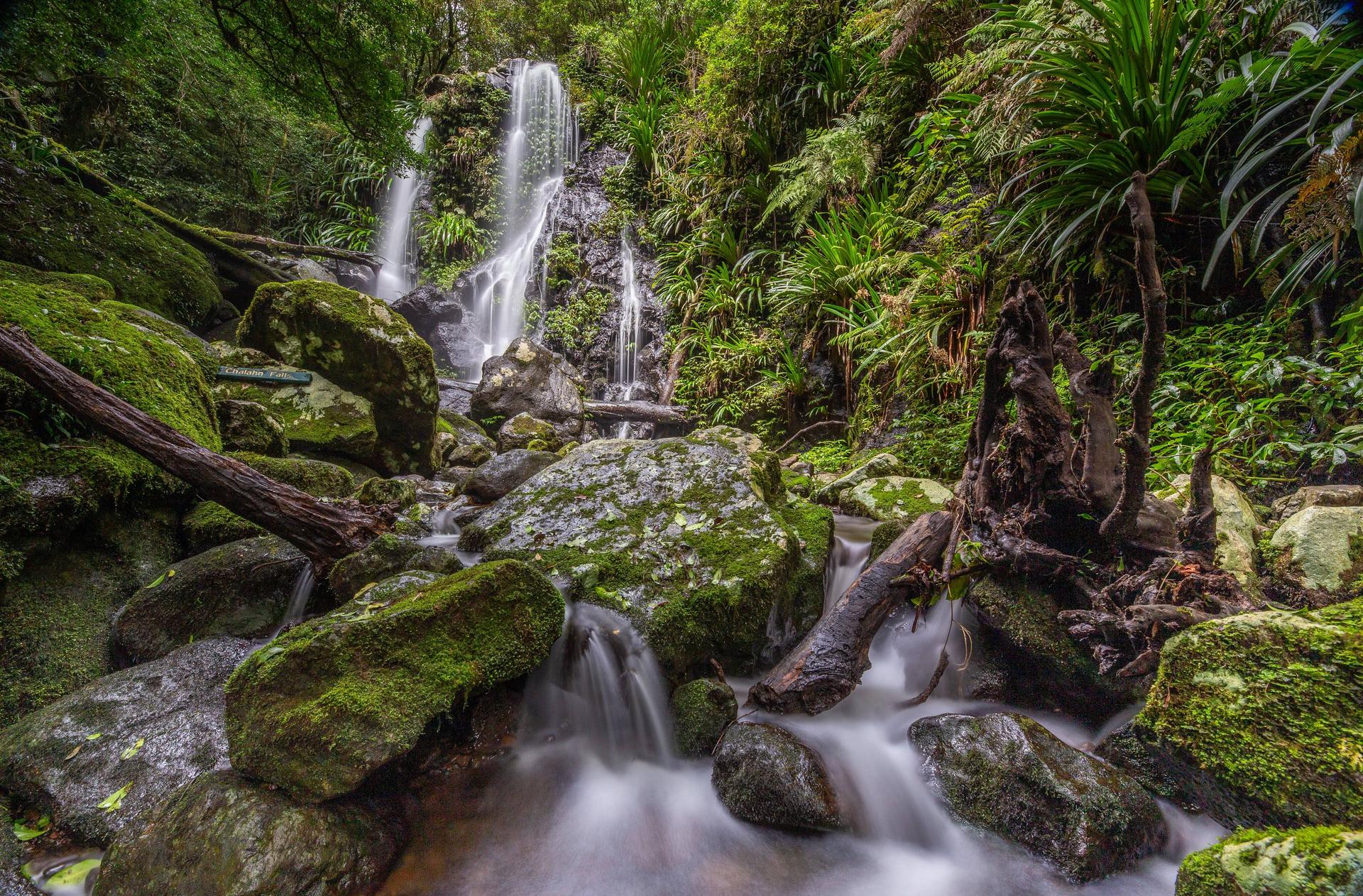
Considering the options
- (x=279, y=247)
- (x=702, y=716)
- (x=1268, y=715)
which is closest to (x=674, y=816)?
(x=702, y=716)

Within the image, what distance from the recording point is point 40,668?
2.14m

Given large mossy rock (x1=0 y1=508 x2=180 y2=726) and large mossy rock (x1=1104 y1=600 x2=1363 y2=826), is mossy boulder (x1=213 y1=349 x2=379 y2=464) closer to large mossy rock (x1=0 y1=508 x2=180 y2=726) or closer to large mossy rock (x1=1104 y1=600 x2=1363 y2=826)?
large mossy rock (x1=0 y1=508 x2=180 y2=726)

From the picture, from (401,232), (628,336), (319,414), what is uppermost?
(401,232)

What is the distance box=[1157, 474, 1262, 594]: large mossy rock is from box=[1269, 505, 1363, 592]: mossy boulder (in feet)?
0.30

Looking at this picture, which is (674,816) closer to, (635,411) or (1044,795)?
(1044,795)

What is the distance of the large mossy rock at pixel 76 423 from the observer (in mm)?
2307

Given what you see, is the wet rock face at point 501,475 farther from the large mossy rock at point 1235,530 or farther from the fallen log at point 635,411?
the large mossy rock at point 1235,530

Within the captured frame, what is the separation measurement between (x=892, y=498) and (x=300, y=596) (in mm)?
3966

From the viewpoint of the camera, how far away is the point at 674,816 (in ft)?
6.59

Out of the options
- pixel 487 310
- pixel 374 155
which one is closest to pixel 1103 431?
pixel 374 155

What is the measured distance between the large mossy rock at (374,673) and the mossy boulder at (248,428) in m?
2.76

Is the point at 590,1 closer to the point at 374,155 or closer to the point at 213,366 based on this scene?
the point at 374,155

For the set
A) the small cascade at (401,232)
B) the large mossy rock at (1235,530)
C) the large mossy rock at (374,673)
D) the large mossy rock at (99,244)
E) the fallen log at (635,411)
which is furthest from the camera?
the small cascade at (401,232)

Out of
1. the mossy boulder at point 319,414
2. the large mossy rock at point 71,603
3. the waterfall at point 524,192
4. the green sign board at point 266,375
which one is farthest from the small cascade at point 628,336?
the large mossy rock at point 71,603
